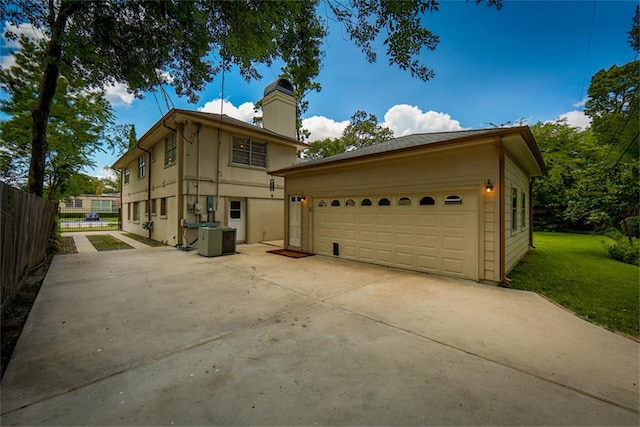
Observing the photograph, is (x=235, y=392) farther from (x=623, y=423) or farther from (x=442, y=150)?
(x=442, y=150)

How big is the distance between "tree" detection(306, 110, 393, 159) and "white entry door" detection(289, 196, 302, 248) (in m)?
13.8

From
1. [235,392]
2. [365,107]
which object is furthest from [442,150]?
[365,107]

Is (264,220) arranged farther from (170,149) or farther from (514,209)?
(514,209)

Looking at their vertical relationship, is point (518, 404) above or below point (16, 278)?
below

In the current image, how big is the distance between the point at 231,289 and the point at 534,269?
24.6 ft

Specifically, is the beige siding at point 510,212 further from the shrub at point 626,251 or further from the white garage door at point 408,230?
the shrub at point 626,251

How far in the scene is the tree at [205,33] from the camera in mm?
2969

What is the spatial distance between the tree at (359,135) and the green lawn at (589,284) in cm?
1661

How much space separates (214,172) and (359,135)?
15.9 metres

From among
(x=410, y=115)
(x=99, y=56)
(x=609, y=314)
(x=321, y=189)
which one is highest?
(x=410, y=115)

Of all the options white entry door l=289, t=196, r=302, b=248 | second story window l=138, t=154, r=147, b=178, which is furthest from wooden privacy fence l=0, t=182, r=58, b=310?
second story window l=138, t=154, r=147, b=178

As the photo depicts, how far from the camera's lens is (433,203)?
243 inches

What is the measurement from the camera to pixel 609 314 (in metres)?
3.86

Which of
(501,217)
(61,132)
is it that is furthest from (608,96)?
(61,132)
